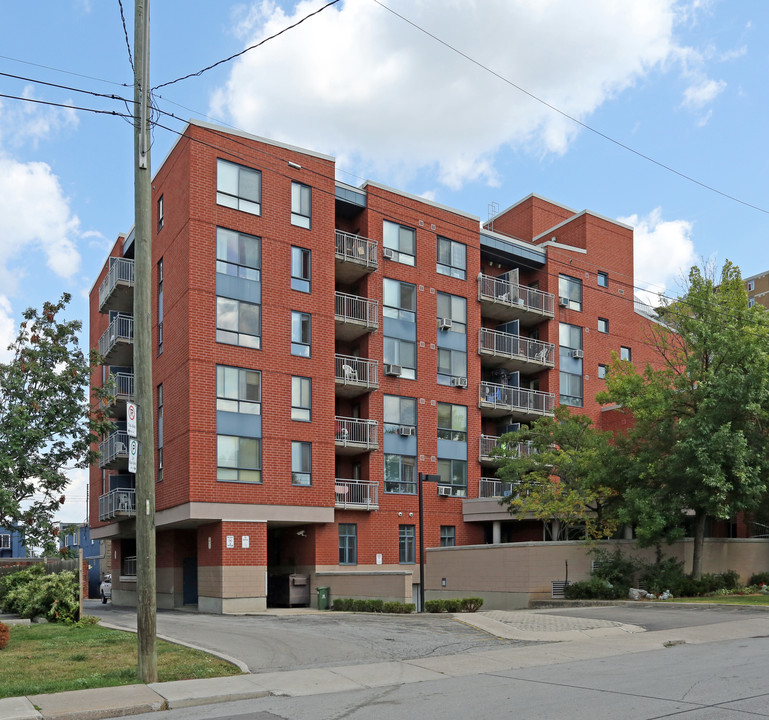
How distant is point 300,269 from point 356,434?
293 inches

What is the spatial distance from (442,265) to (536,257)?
651cm

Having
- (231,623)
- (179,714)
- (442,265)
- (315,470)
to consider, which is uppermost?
(442,265)

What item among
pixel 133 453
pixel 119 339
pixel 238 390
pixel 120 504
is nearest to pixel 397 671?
pixel 133 453

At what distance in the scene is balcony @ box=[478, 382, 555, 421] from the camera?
40.6 meters

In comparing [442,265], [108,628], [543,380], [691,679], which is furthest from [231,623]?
[543,380]

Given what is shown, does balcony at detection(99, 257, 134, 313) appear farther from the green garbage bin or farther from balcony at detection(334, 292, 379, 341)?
the green garbage bin

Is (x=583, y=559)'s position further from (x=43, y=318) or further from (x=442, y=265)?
(x=43, y=318)

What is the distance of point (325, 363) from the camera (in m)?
34.0

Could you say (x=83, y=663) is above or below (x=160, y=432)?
below

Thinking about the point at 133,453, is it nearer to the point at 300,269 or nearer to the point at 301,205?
the point at 300,269

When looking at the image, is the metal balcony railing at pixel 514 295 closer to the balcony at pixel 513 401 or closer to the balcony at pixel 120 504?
the balcony at pixel 513 401

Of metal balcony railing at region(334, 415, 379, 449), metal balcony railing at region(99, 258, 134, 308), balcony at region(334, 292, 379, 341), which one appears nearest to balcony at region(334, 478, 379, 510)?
metal balcony railing at region(334, 415, 379, 449)

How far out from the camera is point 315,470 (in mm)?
Answer: 32875

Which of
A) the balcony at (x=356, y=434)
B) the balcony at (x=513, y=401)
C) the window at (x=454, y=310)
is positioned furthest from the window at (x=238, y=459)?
the balcony at (x=513, y=401)
